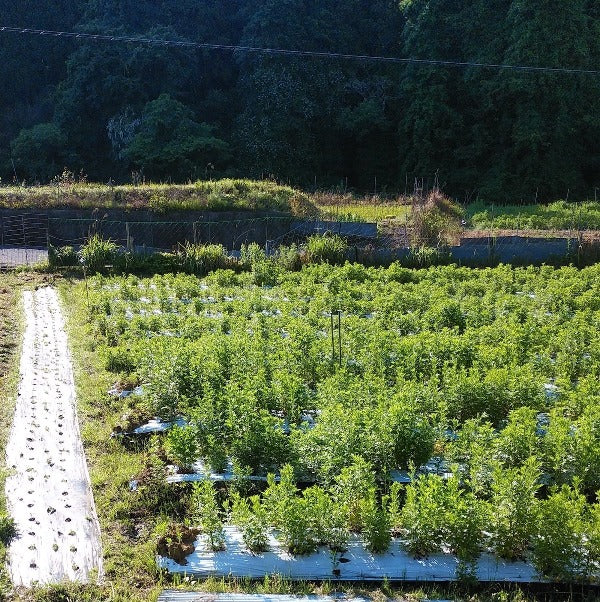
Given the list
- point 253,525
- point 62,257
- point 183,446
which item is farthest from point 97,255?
point 253,525

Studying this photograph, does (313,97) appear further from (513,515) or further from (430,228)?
(513,515)

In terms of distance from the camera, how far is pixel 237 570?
453 centimetres

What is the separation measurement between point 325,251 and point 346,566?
1155 cm

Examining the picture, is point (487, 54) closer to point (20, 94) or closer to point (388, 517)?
point (20, 94)

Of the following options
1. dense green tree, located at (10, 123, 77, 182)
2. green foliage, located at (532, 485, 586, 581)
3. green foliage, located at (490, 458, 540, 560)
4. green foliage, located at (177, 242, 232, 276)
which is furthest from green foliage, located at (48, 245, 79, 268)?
dense green tree, located at (10, 123, 77, 182)

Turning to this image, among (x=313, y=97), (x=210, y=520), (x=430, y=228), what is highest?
(x=313, y=97)

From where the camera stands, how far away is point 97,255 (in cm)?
1513

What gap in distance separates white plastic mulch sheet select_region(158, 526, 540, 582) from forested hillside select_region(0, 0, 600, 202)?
88.4 ft

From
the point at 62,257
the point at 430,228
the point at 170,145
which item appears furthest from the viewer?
the point at 170,145

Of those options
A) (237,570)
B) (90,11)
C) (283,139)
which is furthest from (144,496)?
(90,11)

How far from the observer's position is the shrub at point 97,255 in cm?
1510

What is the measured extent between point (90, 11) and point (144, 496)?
112 ft

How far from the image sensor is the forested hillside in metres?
30.5

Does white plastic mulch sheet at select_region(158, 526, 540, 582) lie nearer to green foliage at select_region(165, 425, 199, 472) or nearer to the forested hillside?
green foliage at select_region(165, 425, 199, 472)
